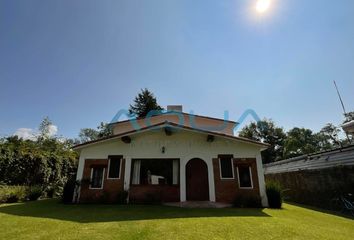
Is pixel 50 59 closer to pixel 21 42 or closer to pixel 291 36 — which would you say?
pixel 21 42

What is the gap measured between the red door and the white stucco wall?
60 centimetres

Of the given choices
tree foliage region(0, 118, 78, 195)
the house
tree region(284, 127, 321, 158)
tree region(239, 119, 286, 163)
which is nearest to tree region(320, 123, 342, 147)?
tree region(284, 127, 321, 158)

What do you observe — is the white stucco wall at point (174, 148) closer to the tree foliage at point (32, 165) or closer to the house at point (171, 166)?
the house at point (171, 166)

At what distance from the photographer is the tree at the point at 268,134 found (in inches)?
1766

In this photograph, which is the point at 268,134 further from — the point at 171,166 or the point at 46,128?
the point at 46,128

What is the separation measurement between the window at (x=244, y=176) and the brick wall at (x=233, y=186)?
189 millimetres

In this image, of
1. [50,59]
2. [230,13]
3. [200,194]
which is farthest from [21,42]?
[200,194]

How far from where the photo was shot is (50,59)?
469 inches

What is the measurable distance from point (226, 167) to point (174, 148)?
3.37 metres

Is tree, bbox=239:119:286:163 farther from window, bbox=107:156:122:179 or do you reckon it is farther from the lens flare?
the lens flare

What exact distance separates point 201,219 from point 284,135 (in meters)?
45.8

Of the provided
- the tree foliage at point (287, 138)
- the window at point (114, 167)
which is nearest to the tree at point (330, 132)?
the tree foliage at point (287, 138)

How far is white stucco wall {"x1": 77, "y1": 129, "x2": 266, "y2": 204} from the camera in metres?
12.2

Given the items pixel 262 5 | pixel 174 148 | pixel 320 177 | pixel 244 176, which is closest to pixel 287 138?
pixel 320 177
